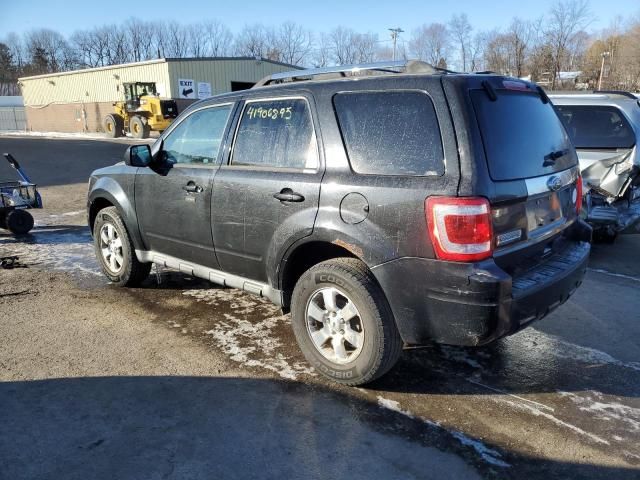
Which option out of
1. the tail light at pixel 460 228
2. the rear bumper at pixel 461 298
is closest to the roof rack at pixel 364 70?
the tail light at pixel 460 228

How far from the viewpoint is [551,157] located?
11.0 ft

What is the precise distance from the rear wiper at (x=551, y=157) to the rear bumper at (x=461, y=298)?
706mm

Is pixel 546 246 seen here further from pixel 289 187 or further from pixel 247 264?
pixel 247 264

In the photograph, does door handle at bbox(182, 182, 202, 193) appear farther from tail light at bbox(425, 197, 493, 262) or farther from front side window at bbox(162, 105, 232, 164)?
tail light at bbox(425, 197, 493, 262)

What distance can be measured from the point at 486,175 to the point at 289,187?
1.29 meters

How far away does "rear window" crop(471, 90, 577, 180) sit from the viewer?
2828 millimetres

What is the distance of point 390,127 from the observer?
2.99m

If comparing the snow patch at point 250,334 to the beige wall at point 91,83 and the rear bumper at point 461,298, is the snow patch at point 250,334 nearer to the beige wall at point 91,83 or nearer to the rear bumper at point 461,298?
the rear bumper at point 461,298

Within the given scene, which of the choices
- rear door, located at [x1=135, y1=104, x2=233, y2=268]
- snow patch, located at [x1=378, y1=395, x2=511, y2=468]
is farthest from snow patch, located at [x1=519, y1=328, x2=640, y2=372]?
rear door, located at [x1=135, y1=104, x2=233, y2=268]

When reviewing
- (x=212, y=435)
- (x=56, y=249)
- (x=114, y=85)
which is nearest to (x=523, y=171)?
(x=212, y=435)

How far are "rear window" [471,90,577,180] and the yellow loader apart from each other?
88.6 feet

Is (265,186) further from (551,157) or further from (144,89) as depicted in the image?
(144,89)

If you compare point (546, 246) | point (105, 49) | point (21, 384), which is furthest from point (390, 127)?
point (105, 49)

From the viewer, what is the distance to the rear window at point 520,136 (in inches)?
111
